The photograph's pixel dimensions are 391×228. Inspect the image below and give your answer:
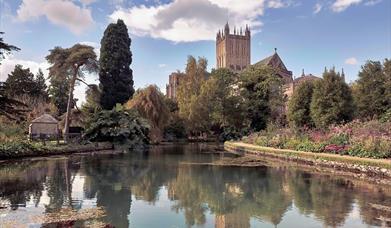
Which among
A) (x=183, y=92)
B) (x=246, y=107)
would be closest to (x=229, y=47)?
(x=183, y=92)

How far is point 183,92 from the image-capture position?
50.9 m

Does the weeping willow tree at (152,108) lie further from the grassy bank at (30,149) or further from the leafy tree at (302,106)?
the leafy tree at (302,106)

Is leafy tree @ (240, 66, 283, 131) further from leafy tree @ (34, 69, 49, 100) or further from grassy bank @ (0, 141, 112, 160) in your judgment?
leafy tree @ (34, 69, 49, 100)

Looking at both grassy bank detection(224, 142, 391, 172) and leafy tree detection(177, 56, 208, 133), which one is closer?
grassy bank detection(224, 142, 391, 172)

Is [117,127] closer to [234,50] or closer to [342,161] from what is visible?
[342,161]

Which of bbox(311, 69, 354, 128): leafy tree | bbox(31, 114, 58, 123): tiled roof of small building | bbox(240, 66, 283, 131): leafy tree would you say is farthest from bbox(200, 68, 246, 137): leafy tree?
bbox(31, 114, 58, 123): tiled roof of small building

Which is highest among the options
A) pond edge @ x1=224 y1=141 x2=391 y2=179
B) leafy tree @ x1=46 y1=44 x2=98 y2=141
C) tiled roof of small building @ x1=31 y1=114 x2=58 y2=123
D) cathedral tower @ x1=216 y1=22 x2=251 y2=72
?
cathedral tower @ x1=216 y1=22 x2=251 y2=72

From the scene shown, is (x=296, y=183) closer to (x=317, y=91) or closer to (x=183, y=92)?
(x=317, y=91)

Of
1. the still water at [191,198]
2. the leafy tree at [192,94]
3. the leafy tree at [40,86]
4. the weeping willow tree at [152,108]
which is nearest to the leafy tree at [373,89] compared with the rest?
the weeping willow tree at [152,108]

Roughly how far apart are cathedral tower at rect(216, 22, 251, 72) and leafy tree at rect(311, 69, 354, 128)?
279ft

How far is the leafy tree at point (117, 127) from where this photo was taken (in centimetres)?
3117

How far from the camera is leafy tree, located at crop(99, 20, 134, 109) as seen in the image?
4097 centimetres

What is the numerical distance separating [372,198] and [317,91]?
63.6ft

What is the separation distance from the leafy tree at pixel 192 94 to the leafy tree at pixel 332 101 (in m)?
19.4
